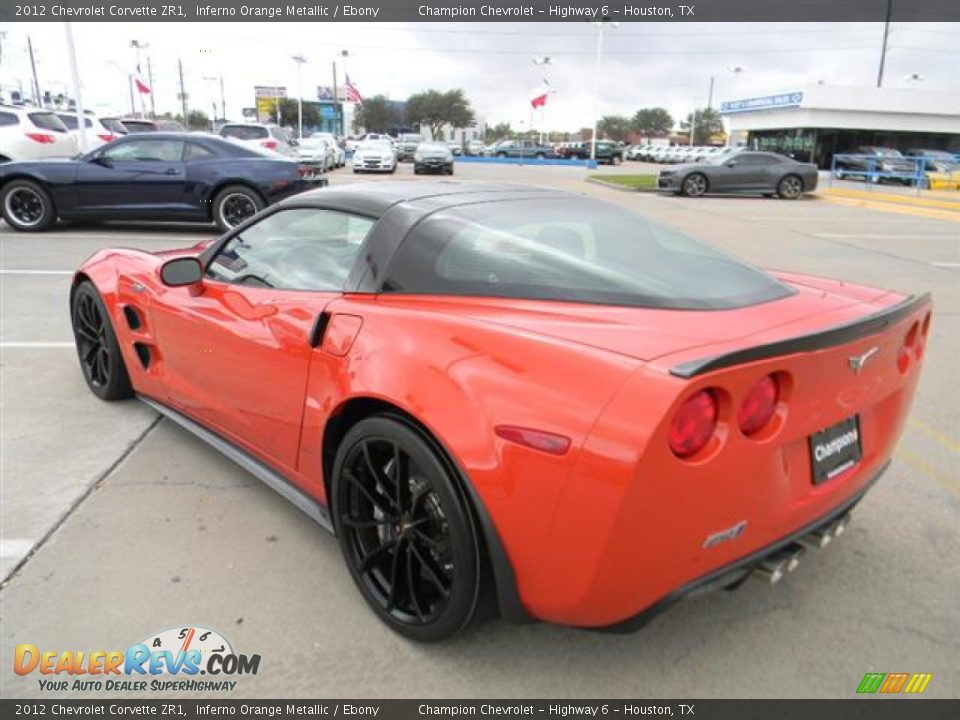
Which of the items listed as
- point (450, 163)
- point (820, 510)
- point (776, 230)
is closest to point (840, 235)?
point (776, 230)

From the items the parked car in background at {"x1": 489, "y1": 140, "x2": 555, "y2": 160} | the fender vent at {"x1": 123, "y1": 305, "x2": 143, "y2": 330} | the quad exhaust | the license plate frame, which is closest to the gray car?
the fender vent at {"x1": 123, "y1": 305, "x2": 143, "y2": 330}

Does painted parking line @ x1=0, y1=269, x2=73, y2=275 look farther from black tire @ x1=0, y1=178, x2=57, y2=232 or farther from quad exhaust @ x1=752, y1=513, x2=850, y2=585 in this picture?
quad exhaust @ x1=752, y1=513, x2=850, y2=585

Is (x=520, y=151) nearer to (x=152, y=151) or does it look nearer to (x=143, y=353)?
(x=152, y=151)

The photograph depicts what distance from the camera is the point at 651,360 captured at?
1.70 meters

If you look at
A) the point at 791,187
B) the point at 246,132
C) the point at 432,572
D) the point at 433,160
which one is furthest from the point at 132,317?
the point at 433,160

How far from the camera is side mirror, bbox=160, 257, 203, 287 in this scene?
3.11m

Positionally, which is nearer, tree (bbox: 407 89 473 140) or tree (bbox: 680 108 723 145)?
tree (bbox: 407 89 473 140)

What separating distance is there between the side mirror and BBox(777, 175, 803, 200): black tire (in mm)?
21633

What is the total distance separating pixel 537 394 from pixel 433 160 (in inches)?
1047

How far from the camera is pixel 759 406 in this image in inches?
70.5

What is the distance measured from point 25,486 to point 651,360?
293 cm

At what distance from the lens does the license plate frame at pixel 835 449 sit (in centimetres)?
197

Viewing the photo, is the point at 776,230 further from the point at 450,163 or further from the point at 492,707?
the point at 450,163

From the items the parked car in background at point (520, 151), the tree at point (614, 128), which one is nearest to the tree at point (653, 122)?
the tree at point (614, 128)
